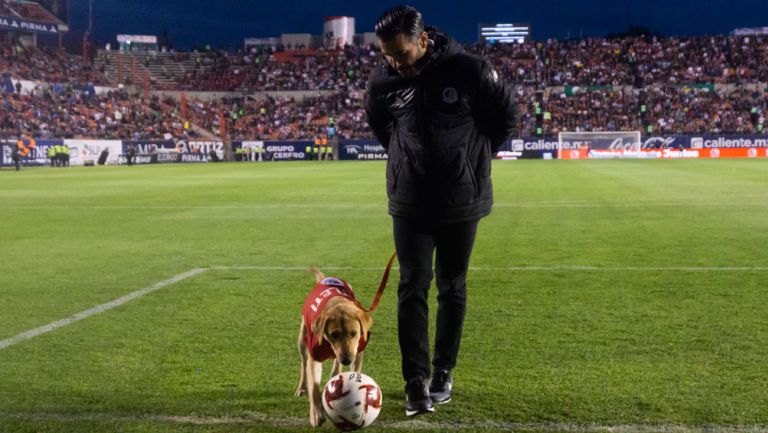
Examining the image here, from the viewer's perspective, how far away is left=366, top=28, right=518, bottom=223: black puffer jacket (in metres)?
3.97

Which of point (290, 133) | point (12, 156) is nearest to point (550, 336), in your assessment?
point (12, 156)

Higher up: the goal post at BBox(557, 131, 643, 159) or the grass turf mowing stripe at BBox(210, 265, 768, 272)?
the goal post at BBox(557, 131, 643, 159)

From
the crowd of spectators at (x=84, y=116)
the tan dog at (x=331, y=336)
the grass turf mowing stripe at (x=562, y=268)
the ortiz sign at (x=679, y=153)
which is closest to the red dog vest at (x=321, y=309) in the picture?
the tan dog at (x=331, y=336)

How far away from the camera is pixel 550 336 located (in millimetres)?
5594

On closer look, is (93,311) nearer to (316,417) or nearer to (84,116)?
(316,417)

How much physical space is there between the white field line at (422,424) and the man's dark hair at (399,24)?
188cm

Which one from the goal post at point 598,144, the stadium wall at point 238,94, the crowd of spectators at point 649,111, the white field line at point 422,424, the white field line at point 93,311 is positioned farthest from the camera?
the stadium wall at point 238,94

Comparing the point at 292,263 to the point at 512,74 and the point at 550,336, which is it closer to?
the point at 550,336

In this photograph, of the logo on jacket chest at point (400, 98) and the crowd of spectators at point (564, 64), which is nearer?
the logo on jacket chest at point (400, 98)

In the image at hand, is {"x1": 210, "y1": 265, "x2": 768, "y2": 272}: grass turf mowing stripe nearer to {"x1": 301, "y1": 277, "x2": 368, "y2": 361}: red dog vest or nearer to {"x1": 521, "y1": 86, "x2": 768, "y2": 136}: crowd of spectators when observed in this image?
{"x1": 301, "y1": 277, "x2": 368, "y2": 361}: red dog vest

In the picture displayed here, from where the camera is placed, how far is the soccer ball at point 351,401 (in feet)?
12.2

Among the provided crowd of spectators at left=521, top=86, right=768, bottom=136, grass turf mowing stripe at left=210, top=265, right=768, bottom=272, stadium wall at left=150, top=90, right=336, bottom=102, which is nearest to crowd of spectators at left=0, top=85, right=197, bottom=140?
stadium wall at left=150, top=90, right=336, bottom=102

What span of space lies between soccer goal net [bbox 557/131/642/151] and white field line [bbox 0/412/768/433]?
50122mm

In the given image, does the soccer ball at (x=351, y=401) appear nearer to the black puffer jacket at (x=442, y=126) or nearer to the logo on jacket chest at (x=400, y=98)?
the black puffer jacket at (x=442, y=126)
